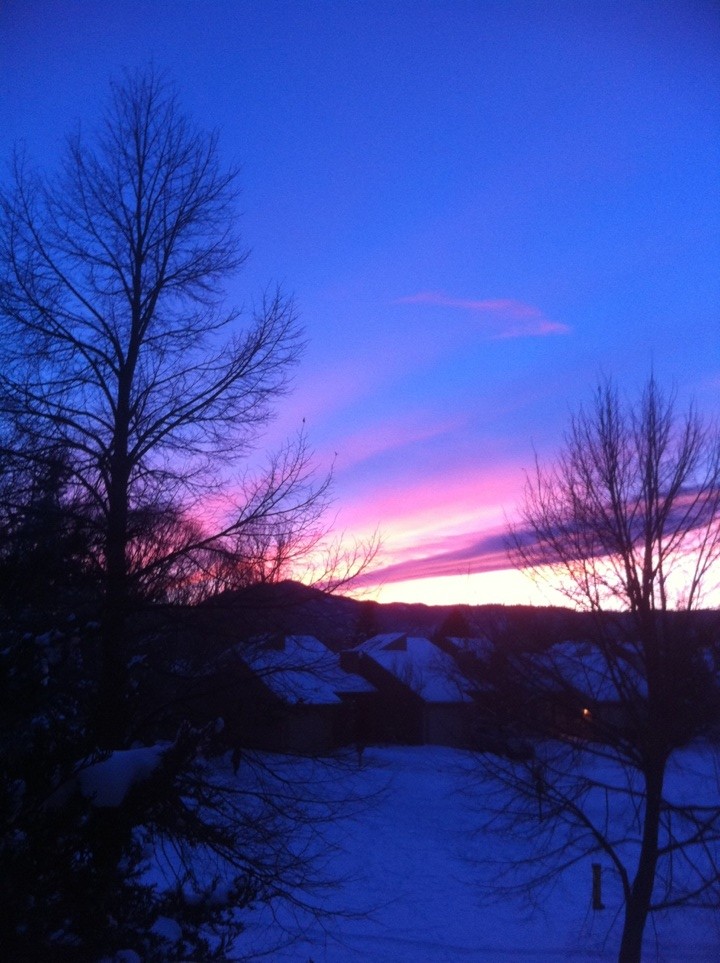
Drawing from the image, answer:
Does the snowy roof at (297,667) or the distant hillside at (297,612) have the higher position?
the distant hillside at (297,612)

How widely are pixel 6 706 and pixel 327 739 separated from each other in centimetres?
759

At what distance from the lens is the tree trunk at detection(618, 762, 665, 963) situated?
10.4 metres

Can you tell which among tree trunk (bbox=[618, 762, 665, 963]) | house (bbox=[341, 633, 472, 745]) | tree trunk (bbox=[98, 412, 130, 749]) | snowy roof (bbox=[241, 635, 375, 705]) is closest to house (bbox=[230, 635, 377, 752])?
Answer: snowy roof (bbox=[241, 635, 375, 705])

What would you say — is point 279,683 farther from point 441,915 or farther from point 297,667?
point 441,915

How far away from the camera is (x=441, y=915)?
707 inches

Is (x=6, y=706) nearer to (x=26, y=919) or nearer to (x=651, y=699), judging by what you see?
(x=26, y=919)

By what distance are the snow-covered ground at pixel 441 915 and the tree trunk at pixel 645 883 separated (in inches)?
23.7

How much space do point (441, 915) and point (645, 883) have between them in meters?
8.61

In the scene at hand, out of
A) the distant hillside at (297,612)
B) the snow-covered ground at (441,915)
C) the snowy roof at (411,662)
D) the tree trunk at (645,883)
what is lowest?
the snow-covered ground at (441,915)

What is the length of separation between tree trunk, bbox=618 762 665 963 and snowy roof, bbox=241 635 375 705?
4843mm

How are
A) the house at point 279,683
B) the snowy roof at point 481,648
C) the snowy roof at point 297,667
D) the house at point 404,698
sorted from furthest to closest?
1. the house at point 404,698
2. the snowy roof at point 481,648
3. the snowy roof at point 297,667
4. the house at point 279,683

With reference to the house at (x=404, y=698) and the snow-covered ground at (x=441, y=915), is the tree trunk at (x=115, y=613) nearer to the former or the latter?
the snow-covered ground at (x=441, y=915)

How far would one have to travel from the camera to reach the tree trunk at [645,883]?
34.2ft

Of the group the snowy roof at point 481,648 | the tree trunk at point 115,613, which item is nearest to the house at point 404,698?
the snowy roof at point 481,648
